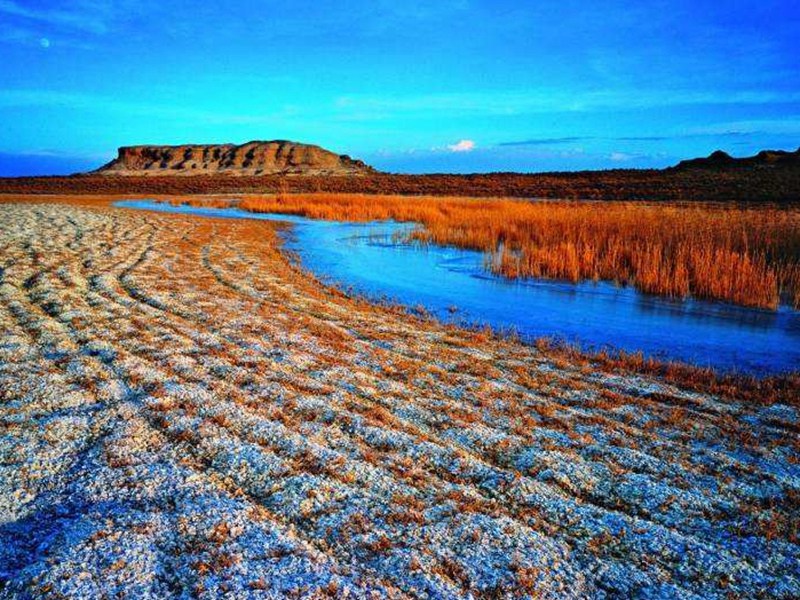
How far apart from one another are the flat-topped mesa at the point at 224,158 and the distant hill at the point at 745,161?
7366cm

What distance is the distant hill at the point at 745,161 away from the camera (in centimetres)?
6062

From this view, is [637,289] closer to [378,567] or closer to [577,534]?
[577,534]

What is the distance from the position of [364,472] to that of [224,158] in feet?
479

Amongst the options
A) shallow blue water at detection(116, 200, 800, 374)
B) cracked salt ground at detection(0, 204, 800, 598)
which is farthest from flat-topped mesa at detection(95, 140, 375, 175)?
cracked salt ground at detection(0, 204, 800, 598)

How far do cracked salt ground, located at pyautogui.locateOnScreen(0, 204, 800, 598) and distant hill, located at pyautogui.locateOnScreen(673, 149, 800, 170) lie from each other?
6501cm

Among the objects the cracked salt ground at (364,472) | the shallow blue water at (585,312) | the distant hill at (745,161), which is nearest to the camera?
the cracked salt ground at (364,472)

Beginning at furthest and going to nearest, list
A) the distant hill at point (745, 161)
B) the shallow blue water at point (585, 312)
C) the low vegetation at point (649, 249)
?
the distant hill at point (745, 161) → the low vegetation at point (649, 249) → the shallow blue water at point (585, 312)

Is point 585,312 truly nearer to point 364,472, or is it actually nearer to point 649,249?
point 649,249

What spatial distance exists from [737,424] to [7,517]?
5.18 m

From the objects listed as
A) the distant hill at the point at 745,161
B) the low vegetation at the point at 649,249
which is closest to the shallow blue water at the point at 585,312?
the low vegetation at the point at 649,249

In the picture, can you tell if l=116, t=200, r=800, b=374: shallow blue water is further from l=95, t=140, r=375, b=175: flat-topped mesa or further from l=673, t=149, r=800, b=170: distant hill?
l=95, t=140, r=375, b=175: flat-topped mesa

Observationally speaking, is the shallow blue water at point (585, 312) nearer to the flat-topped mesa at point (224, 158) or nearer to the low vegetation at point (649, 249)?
the low vegetation at point (649, 249)

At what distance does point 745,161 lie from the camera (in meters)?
64.7

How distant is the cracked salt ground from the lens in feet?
8.95
